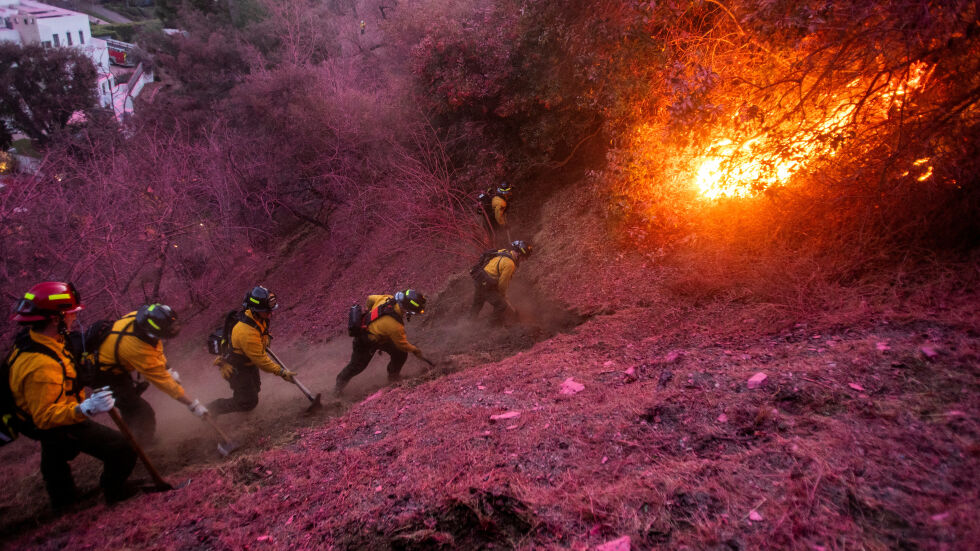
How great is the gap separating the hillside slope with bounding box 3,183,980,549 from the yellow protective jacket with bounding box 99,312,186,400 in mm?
947

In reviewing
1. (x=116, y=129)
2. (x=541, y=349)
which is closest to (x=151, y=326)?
(x=541, y=349)

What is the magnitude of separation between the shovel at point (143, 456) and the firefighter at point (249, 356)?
1499 mm

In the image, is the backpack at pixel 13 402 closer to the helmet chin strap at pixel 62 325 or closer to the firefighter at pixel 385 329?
the helmet chin strap at pixel 62 325

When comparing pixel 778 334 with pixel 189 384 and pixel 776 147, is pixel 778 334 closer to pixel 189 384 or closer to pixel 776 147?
pixel 776 147

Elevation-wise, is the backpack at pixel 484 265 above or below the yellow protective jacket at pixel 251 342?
above

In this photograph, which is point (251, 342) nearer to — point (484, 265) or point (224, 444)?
point (224, 444)

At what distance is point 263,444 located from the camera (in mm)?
5379

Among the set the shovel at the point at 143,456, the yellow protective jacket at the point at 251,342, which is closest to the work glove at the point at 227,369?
the yellow protective jacket at the point at 251,342

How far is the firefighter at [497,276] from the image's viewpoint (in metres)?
7.90

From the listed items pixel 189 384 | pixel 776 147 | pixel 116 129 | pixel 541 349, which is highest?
pixel 116 129

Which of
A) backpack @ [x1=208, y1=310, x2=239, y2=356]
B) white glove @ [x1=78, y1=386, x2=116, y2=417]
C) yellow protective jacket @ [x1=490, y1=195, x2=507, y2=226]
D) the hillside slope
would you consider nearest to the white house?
yellow protective jacket @ [x1=490, y1=195, x2=507, y2=226]

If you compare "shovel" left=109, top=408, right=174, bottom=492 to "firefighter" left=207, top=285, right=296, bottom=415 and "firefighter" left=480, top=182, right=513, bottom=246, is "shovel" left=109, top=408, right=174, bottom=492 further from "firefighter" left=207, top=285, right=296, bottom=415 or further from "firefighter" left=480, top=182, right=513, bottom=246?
"firefighter" left=480, top=182, right=513, bottom=246

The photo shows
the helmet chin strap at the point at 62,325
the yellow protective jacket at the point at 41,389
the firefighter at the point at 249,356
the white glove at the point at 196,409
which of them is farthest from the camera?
the firefighter at the point at 249,356

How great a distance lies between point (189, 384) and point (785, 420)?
1045 centimetres
